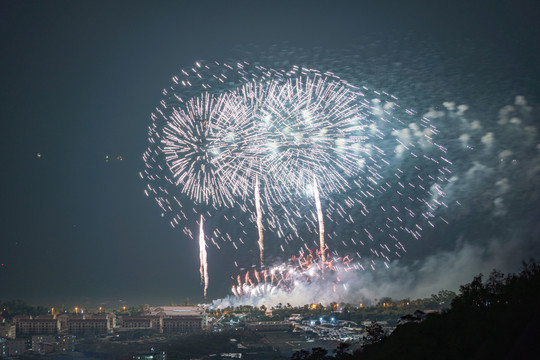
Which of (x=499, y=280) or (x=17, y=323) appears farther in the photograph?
(x=17, y=323)

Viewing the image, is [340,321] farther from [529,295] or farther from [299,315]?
[529,295]

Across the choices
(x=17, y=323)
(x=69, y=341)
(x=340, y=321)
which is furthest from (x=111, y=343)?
(x=340, y=321)

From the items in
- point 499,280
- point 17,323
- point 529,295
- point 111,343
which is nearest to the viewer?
point 529,295

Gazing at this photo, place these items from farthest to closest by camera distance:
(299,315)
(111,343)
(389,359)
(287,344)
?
(299,315)
(111,343)
(287,344)
(389,359)

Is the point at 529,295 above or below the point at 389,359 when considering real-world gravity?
above

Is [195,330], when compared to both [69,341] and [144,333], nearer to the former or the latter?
[144,333]

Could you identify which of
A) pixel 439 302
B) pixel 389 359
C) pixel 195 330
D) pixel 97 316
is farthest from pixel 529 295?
pixel 97 316
